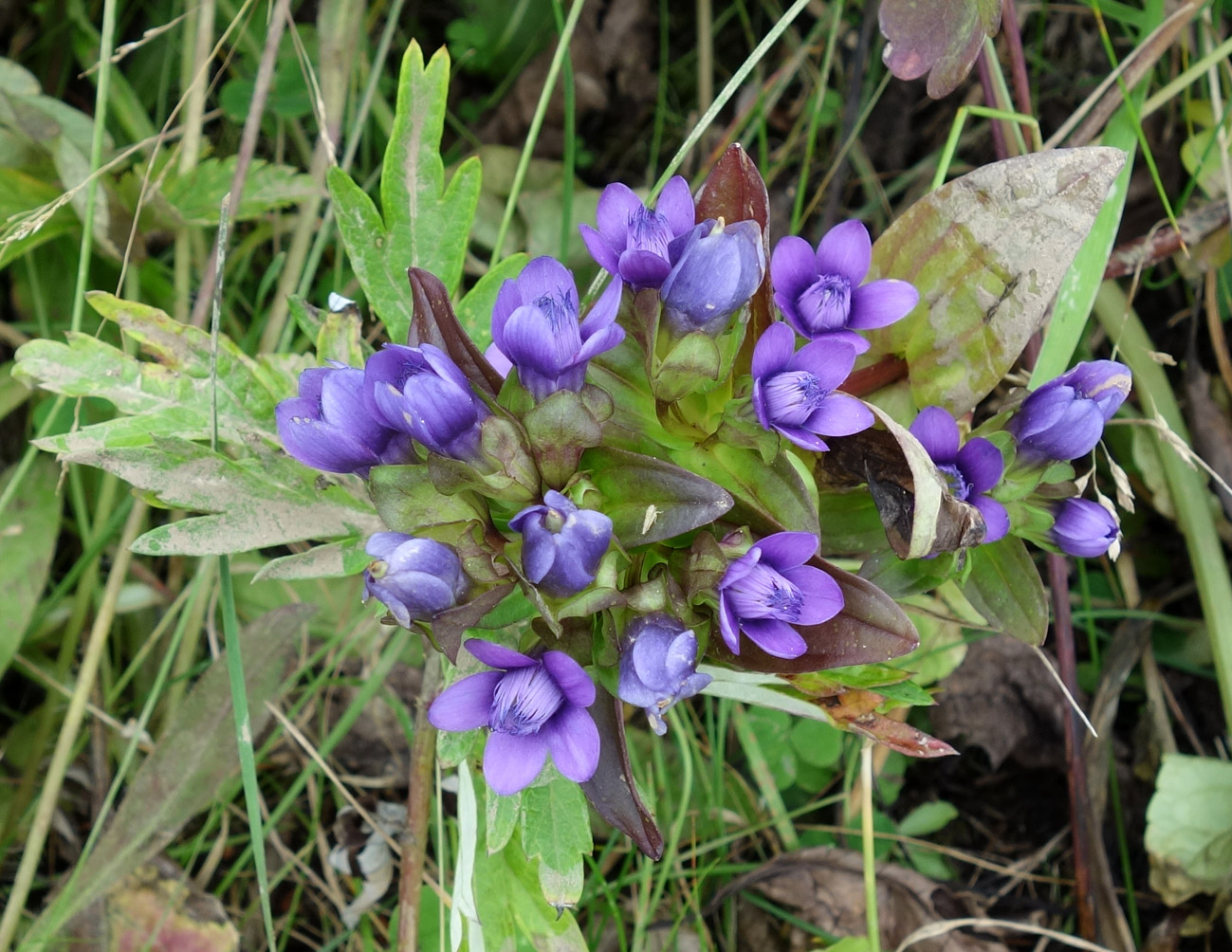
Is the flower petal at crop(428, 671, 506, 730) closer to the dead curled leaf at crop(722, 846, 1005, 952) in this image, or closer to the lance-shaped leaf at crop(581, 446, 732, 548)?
the lance-shaped leaf at crop(581, 446, 732, 548)

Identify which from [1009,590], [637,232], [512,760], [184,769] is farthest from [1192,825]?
[184,769]

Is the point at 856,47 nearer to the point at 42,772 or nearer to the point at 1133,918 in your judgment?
the point at 1133,918

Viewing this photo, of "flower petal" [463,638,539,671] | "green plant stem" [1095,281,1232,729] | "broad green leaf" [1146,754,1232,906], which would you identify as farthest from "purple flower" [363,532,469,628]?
"broad green leaf" [1146,754,1232,906]

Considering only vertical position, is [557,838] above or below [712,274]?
below

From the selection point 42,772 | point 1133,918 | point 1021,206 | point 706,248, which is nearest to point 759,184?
point 706,248

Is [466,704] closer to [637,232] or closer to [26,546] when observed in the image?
[637,232]

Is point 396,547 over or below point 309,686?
over

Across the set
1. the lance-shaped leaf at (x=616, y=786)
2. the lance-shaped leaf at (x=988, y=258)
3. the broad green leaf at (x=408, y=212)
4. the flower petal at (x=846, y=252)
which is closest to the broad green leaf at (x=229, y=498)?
the broad green leaf at (x=408, y=212)
